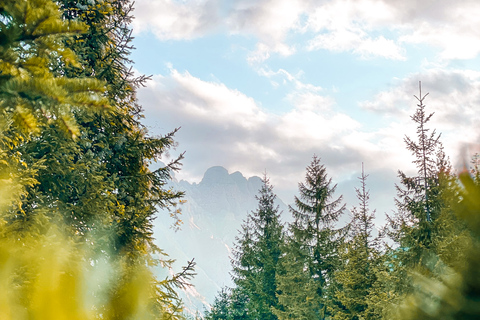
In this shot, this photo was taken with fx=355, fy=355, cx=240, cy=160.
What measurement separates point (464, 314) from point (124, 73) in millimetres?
10110

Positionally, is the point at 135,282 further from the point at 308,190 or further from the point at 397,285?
the point at 308,190

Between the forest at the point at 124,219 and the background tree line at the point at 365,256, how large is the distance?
11mm

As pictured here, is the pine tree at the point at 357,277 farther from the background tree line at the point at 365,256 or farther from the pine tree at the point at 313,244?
the pine tree at the point at 313,244

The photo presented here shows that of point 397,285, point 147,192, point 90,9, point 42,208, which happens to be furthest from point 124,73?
point 397,285

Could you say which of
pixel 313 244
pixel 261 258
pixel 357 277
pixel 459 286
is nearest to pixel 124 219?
pixel 459 286

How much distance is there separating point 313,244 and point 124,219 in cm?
1572

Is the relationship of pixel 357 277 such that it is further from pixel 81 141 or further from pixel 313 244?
pixel 81 141

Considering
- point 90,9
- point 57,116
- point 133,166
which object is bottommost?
point 57,116

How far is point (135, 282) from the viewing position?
26.7 inches

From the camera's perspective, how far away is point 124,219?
27.4 ft

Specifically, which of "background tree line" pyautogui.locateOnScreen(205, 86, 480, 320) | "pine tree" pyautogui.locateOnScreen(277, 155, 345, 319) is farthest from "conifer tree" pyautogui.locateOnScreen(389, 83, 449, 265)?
"pine tree" pyautogui.locateOnScreen(277, 155, 345, 319)

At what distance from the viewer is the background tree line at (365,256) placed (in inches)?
53.9

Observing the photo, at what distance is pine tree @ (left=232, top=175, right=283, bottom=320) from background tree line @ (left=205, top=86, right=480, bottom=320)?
7cm

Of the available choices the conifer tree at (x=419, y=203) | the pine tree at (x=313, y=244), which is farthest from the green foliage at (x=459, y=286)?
the pine tree at (x=313, y=244)
